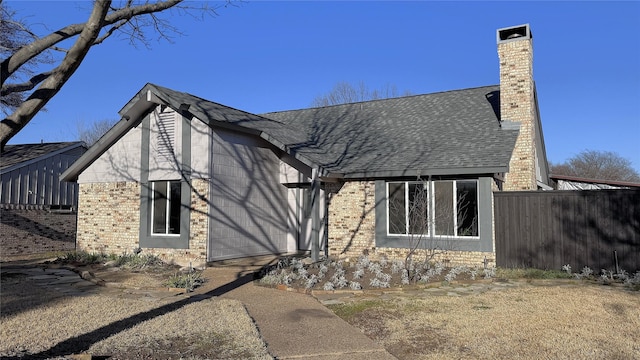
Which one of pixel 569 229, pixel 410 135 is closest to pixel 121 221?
pixel 410 135

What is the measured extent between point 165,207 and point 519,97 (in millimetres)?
11126

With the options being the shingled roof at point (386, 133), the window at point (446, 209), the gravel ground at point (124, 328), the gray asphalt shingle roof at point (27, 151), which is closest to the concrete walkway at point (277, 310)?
the gravel ground at point (124, 328)

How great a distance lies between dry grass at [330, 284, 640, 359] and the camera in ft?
17.6

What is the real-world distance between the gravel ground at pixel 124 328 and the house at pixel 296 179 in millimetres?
4333

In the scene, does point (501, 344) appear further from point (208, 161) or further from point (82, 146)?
point (82, 146)

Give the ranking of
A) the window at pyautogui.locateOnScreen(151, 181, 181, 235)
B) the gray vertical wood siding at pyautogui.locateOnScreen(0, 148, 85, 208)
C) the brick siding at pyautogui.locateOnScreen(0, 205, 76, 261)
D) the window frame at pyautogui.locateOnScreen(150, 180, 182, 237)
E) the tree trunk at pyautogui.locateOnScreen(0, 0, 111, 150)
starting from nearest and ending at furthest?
the tree trunk at pyautogui.locateOnScreen(0, 0, 111, 150) < the window frame at pyautogui.locateOnScreen(150, 180, 182, 237) < the window at pyautogui.locateOnScreen(151, 181, 181, 235) < the brick siding at pyautogui.locateOnScreen(0, 205, 76, 261) < the gray vertical wood siding at pyautogui.locateOnScreen(0, 148, 85, 208)

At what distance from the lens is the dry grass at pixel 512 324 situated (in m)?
5.37

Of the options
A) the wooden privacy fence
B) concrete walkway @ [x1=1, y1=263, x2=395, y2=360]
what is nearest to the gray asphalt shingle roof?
concrete walkway @ [x1=1, y1=263, x2=395, y2=360]

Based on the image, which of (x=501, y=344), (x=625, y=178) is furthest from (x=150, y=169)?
(x=625, y=178)

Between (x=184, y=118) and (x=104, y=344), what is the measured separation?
26.8 feet

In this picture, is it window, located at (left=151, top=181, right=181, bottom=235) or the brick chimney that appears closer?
window, located at (left=151, top=181, right=181, bottom=235)

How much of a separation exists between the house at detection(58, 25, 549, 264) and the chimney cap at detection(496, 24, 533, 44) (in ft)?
0.11

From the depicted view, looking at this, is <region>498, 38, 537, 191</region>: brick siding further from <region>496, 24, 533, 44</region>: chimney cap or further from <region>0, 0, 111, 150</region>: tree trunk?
<region>0, 0, 111, 150</region>: tree trunk

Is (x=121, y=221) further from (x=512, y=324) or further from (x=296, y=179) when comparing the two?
(x=512, y=324)
